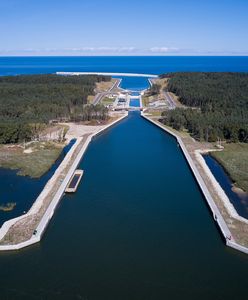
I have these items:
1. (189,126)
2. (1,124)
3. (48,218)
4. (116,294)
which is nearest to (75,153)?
(1,124)

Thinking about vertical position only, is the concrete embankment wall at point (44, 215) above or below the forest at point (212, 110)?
below

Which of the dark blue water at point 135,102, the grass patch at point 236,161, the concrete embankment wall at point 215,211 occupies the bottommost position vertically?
the concrete embankment wall at point 215,211

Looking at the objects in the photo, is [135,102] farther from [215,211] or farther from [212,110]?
[215,211]

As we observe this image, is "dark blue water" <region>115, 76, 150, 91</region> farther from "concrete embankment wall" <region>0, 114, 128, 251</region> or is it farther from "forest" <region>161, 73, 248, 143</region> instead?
"concrete embankment wall" <region>0, 114, 128, 251</region>

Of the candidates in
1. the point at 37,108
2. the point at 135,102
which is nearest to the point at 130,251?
the point at 37,108

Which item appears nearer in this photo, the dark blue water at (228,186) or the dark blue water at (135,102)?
the dark blue water at (228,186)

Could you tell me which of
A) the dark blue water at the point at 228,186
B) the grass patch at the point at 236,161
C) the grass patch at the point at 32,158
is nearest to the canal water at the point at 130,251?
the dark blue water at the point at 228,186

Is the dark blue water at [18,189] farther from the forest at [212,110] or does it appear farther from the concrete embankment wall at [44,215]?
the forest at [212,110]

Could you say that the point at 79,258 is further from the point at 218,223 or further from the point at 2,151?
the point at 2,151

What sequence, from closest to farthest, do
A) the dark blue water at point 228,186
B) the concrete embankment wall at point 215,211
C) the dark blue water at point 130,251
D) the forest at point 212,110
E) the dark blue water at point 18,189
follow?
the dark blue water at point 130,251, the concrete embankment wall at point 215,211, the dark blue water at point 18,189, the dark blue water at point 228,186, the forest at point 212,110
